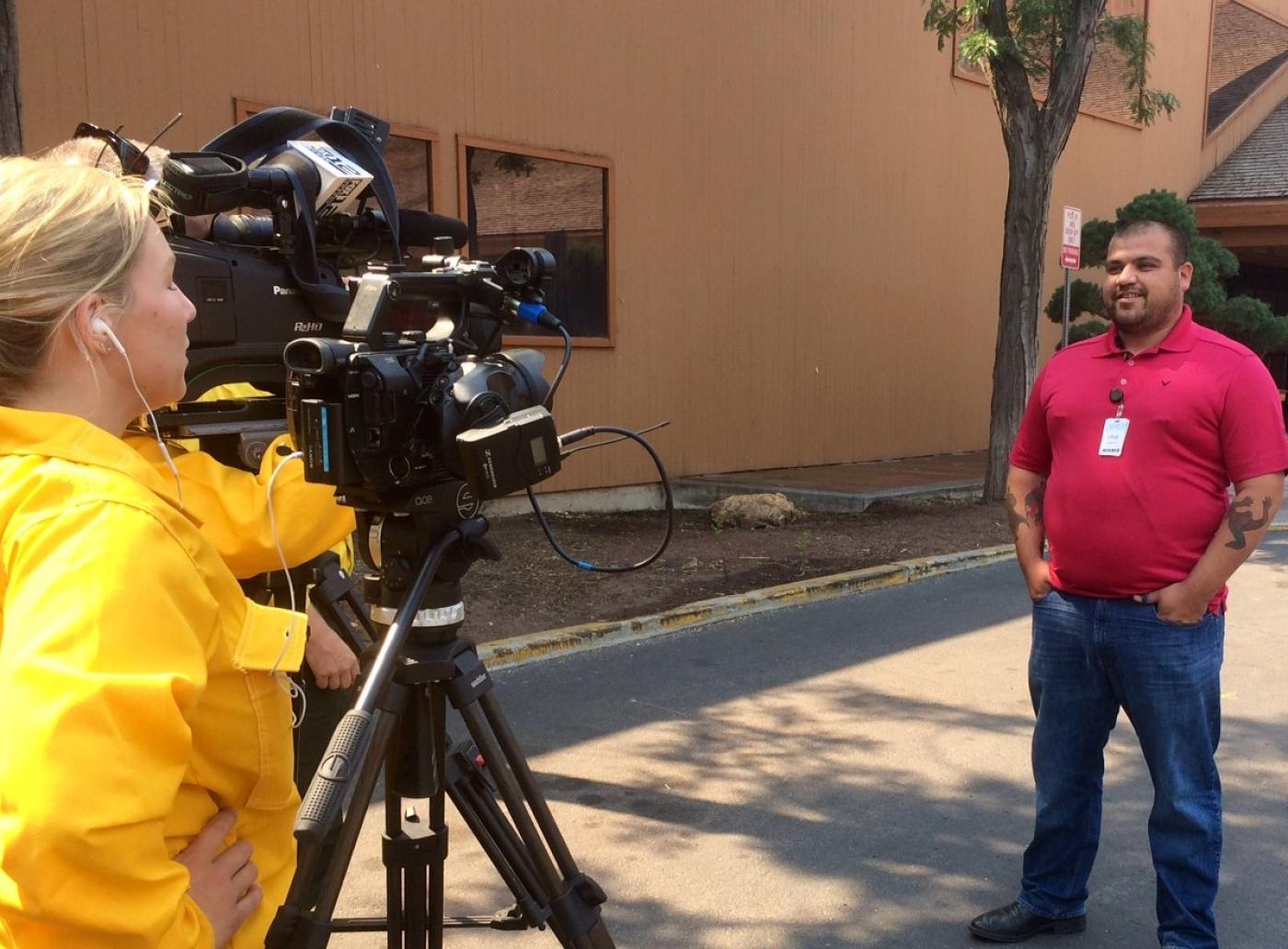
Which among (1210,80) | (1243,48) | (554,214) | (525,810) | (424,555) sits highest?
(1243,48)

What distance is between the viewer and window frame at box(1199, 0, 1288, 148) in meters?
20.0

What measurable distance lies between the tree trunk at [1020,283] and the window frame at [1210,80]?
11.4 metres

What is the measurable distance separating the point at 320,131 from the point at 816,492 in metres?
9.39

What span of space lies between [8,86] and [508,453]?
15.2 feet

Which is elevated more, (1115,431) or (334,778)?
(1115,431)

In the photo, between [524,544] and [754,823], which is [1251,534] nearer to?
[754,823]

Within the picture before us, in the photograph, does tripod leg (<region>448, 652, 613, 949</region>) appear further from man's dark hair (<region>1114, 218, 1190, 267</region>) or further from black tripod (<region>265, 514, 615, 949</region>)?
man's dark hair (<region>1114, 218, 1190, 267</region>)

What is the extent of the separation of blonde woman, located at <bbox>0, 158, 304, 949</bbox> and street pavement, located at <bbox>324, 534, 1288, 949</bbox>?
216 centimetres

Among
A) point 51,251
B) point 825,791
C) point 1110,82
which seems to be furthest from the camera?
point 1110,82

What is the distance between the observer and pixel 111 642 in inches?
45.1

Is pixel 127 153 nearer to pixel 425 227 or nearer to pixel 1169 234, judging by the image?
pixel 425 227

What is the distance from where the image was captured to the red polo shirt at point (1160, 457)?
3.02m

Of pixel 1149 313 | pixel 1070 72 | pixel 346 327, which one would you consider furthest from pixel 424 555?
pixel 1070 72

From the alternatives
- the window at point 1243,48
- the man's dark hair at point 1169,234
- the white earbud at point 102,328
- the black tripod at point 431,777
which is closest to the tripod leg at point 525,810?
the black tripod at point 431,777
